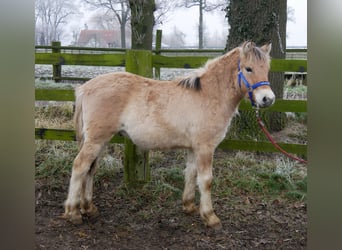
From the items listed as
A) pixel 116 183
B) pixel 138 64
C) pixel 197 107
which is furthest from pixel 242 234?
pixel 138 64

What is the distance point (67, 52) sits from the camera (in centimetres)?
290

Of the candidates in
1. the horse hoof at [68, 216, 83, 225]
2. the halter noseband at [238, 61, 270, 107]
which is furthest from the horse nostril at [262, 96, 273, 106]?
the horse hoof at [68, 216, 83, 225]

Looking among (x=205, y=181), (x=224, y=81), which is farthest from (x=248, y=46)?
(x=205, y=181)

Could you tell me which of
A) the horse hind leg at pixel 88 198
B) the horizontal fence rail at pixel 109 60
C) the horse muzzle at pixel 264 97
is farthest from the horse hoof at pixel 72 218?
the horse muzzle at pixel 264 97

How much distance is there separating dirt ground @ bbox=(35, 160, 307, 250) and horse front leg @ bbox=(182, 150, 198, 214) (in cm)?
7

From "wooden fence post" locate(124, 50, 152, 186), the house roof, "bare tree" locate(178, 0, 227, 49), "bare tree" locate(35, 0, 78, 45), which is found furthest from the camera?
"wooden fence post" locate(124, 50, 152, 186)

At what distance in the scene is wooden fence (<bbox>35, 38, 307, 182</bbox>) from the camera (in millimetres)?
2693

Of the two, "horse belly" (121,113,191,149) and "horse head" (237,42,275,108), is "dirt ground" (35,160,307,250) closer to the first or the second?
"horse belly" (121,113,191,149)

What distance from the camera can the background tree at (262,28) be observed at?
2877 mm

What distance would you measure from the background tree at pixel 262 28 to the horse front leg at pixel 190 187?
955 millimetres

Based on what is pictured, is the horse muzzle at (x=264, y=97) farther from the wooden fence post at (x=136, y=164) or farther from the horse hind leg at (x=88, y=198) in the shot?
the horse hind leg at (x=88, y=198)

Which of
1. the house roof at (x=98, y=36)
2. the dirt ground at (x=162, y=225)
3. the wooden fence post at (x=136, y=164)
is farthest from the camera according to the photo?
the wooden fence post at (x=136, y=164)
